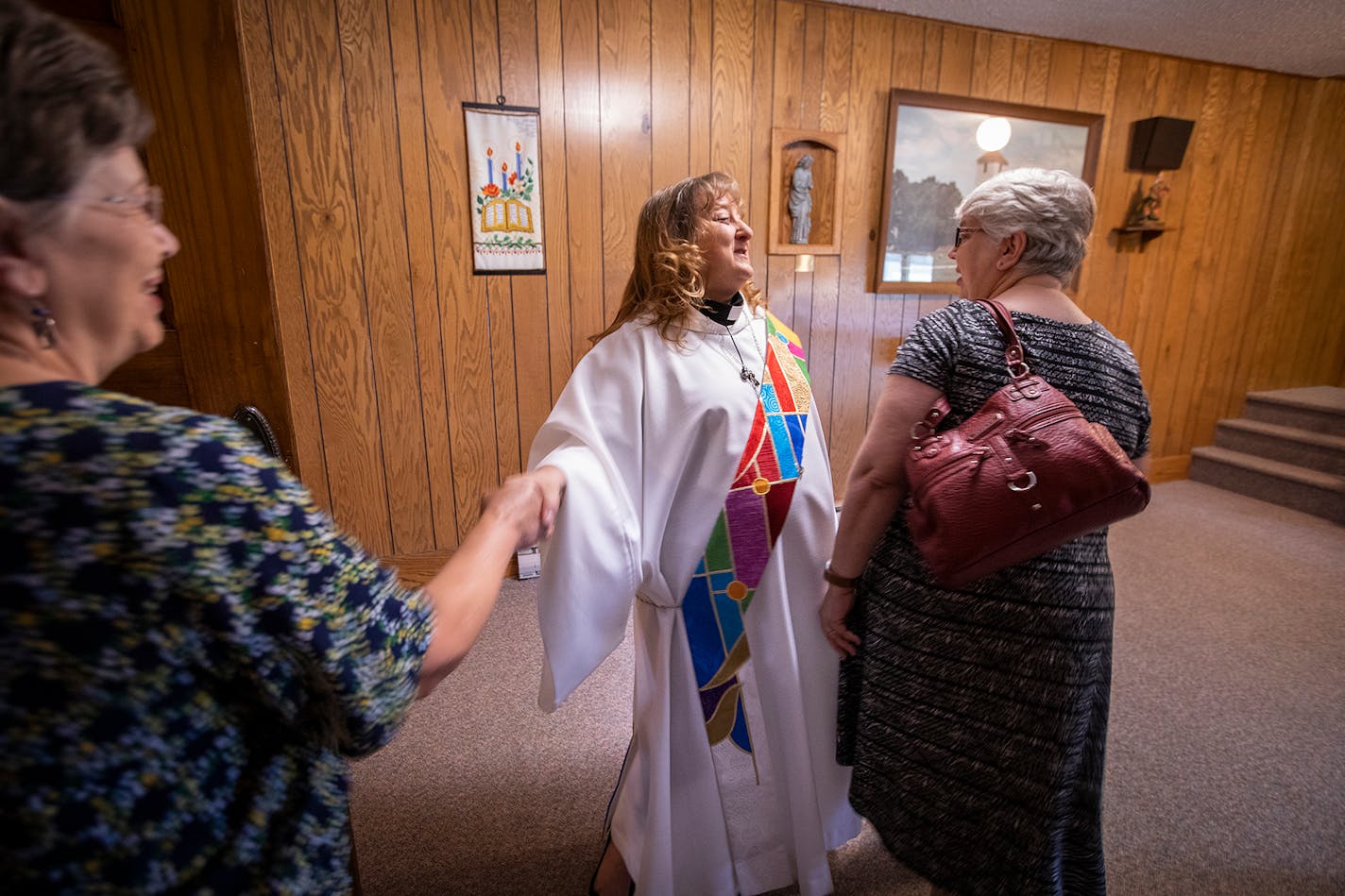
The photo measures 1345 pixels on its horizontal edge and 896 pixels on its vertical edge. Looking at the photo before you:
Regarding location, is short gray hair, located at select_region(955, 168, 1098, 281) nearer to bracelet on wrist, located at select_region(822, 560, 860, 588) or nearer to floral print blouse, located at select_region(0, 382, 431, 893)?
bracelet on wrist, located at select_region(822, 560, 860, 588)

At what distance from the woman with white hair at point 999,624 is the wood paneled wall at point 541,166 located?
206 centimetres

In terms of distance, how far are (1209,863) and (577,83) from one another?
3.21m

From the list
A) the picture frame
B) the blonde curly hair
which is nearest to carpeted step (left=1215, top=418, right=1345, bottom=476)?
the picture frame

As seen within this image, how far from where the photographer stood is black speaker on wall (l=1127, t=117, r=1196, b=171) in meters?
3.80

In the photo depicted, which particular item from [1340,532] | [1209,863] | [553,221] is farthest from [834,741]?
[1340,532]

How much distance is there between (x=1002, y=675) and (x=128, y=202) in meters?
1.20

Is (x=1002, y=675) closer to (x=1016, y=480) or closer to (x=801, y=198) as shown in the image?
(x=1016, y=480)

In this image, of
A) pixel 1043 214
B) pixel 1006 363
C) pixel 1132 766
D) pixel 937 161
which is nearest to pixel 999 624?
pixel 1006 363

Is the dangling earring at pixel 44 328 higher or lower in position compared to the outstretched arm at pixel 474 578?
higher

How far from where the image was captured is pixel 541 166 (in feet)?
9.11

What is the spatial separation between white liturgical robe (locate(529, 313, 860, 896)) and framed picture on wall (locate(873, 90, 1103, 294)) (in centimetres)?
239

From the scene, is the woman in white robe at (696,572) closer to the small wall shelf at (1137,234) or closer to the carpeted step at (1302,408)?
the small wall shelf at (1137,234)

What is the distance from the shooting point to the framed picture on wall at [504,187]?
105 inches

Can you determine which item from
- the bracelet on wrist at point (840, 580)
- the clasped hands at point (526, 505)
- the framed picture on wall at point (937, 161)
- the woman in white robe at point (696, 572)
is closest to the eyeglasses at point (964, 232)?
the woman in white robe at point (696, 572)
